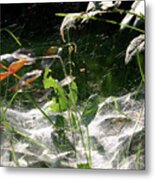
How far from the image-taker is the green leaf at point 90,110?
6.45ft

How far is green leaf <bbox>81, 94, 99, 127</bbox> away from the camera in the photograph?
6.45 feet

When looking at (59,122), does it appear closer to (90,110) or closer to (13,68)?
(90,110)

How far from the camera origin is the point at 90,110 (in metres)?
1.97

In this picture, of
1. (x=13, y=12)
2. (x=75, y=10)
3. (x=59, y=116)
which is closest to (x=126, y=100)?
(x=59, y=116)

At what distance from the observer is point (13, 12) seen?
6.68 ft

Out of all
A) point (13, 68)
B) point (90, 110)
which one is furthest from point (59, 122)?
point (13, 68)

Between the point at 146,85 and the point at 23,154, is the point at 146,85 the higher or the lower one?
the higher one

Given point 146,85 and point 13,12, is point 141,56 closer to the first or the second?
point 146,85

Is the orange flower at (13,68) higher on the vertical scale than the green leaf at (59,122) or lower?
higher

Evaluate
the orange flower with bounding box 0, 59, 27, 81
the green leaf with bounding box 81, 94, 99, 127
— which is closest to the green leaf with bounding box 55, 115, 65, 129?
the green leaf with bounding box 81, 94, 99, 127

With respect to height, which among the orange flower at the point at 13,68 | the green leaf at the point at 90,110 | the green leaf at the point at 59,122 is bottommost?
the green leaf at the point at 59,122

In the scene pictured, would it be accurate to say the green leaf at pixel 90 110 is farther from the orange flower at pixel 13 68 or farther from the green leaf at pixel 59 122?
the orange flower at pixel 13 68

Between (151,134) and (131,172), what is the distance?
6.5 inches

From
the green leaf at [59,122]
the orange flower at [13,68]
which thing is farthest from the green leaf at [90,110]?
the orange flower at [13,68]
